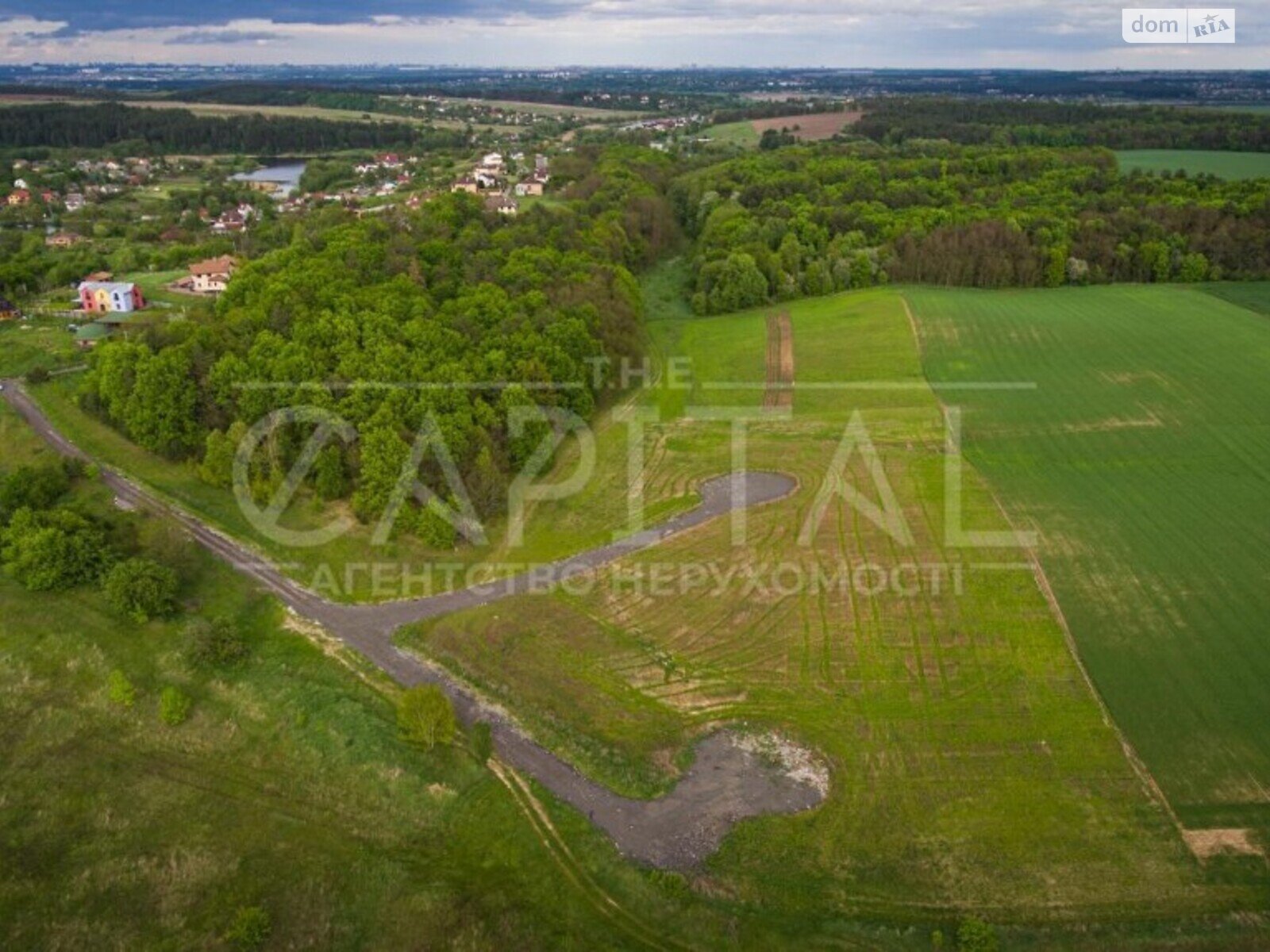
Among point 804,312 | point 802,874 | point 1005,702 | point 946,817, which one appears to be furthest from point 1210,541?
point 804,312

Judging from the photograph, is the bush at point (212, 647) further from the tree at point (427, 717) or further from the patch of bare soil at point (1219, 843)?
the patch of bare soil at point (1219, 843)

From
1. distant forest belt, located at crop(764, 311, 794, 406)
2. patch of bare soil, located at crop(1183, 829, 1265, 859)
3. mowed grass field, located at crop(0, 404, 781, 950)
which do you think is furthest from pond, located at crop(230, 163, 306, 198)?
patch of bare soil, located at crop(1183, 829, 1265, 859)

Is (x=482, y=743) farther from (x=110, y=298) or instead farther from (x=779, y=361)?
(x=110, y=298)

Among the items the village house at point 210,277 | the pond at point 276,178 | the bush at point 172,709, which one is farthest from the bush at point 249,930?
the pond at point 276,178

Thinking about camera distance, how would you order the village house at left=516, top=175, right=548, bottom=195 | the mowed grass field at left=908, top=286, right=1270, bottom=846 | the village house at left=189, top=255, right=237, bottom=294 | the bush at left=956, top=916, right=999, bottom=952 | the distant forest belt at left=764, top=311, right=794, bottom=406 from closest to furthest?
1. the bush at left=956, top=916, right=999, bottom=952
2. the mowed grass field at left=908, top=286, right=1270, bottom=846
3. the distant forest belt at left=764, top=311, right=794, bottom=406
4. the village house at left=189, top=255, right=237, bottom=294
5. the village house at left=516, top=175, right=548, bottom=195

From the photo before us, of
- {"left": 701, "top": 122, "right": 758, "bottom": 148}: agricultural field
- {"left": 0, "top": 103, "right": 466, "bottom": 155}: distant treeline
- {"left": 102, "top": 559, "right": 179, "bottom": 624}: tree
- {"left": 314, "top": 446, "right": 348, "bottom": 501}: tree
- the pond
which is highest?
{"left": 0, "top": 103, "right": 466, "bottom": 155}: distant treeline

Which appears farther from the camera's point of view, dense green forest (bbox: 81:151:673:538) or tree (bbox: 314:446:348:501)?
dense green forest (bbox: 81:151:673:538)

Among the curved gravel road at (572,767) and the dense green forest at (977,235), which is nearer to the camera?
the curved gravel road at (572,767)

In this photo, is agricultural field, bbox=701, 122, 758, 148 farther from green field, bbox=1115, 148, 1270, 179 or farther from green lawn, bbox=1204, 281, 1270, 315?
green lawn, bbox=1204, 281, 1270, 315
